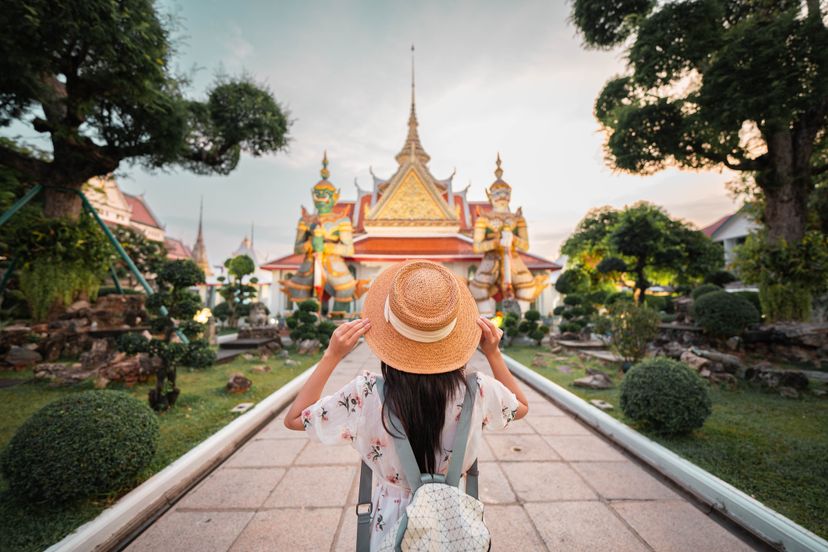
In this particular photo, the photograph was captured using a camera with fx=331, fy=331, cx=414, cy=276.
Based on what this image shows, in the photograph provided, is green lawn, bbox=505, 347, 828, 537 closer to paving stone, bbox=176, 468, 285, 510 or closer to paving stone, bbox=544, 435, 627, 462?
paving stone, bbox=544, 435, 627, 462

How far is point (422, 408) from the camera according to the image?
1.27 meters

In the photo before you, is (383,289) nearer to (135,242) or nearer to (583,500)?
(583,500)

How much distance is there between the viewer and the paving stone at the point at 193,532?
6.88ft

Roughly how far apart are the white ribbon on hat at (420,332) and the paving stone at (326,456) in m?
2.57

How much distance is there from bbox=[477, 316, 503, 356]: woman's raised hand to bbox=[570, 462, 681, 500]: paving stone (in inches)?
89.1

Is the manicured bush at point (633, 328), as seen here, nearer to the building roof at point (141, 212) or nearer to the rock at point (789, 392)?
the rock at point (789, 392)

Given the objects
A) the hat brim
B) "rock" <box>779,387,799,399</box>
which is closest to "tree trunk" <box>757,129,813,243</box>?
"rock" <box>779,387,799,399</box>

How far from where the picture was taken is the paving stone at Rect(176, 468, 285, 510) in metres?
2.54

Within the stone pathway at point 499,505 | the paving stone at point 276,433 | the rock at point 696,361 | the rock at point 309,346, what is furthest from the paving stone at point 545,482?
the rock at point 309,346

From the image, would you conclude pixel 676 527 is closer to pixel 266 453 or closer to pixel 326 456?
pixel 326 456

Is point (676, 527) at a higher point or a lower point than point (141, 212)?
lower

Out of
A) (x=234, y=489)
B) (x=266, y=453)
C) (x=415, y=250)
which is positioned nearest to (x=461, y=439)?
(x=234, y=489)

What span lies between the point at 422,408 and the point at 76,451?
2542mm

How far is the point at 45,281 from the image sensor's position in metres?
6.80
